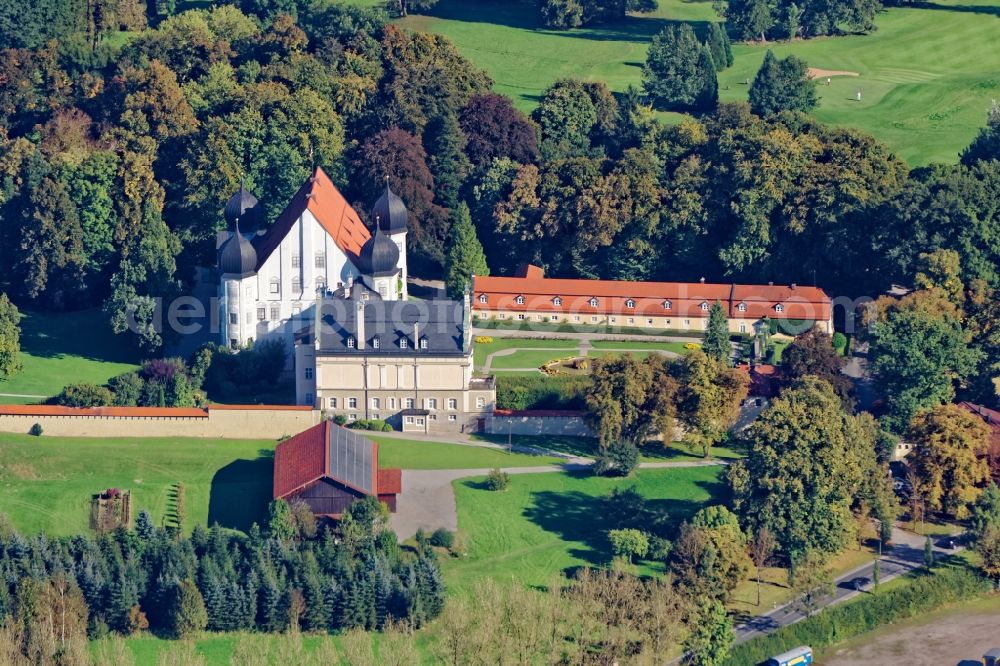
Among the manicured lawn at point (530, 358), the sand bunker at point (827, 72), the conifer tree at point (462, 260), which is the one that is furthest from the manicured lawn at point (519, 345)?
the sand bunker at point (827, 72)

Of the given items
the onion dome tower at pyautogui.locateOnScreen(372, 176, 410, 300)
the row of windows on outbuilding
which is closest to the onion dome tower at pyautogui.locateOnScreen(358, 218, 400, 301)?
the onion dome tower at pyautogui.locateOnScreen(372, 176, 410, 300)

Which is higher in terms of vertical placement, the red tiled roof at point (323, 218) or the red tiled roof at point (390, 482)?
the red tiled roof at point (323, 218)

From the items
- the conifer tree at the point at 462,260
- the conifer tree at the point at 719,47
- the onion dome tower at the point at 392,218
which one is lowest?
the conifer tree at the point at 462,260

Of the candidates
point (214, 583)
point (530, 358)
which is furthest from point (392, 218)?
point (214, 583)

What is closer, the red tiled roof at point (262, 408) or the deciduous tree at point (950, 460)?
the deciduous tree at point (950, 460)

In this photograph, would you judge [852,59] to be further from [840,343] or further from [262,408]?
[262,408]

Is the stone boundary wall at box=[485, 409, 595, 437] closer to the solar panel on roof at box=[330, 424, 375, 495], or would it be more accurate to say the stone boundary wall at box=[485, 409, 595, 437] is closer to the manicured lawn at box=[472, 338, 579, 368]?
the solar panel on roof at box=[330, 424, 375, 495]

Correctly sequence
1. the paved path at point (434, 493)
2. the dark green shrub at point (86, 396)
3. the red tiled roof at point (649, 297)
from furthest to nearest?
the red tiled roof at point (649, 297) → the dark green shrub at point (86, 396) → the paved path at point (434, 493)

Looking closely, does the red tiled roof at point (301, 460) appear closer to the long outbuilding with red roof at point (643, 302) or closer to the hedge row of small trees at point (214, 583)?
the hedge row of small trees at point (214, 583)
